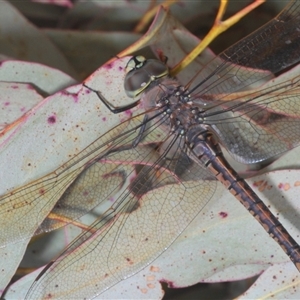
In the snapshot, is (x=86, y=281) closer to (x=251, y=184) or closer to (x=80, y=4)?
(x=251, y=184)

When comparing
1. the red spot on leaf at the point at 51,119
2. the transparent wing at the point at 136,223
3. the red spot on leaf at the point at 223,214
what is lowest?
the red spot on leaf at the point at 223,214

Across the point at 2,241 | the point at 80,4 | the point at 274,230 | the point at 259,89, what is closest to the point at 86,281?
the point at 2,241

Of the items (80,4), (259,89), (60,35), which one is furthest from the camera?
(80,4)

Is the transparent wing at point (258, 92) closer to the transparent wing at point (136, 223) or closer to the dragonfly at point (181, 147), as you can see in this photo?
the dragonfly at point (181, 147)

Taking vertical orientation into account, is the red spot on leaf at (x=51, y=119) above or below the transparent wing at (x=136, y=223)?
above

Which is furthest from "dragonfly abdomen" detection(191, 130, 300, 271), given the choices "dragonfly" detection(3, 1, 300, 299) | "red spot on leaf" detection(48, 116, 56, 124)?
"red spot on leaf" detection(48, 116, 56, 124)

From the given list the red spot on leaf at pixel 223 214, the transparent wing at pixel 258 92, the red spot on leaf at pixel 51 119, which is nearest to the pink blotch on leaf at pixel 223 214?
the red spot on leaf at pixel 223 214

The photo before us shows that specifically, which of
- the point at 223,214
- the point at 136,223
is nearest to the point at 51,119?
the point at 136,223

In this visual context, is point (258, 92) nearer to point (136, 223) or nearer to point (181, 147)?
point (181, 147)

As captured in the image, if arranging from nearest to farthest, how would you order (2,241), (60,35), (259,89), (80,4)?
(2,241), (259,89), (60,35), (80,4)
